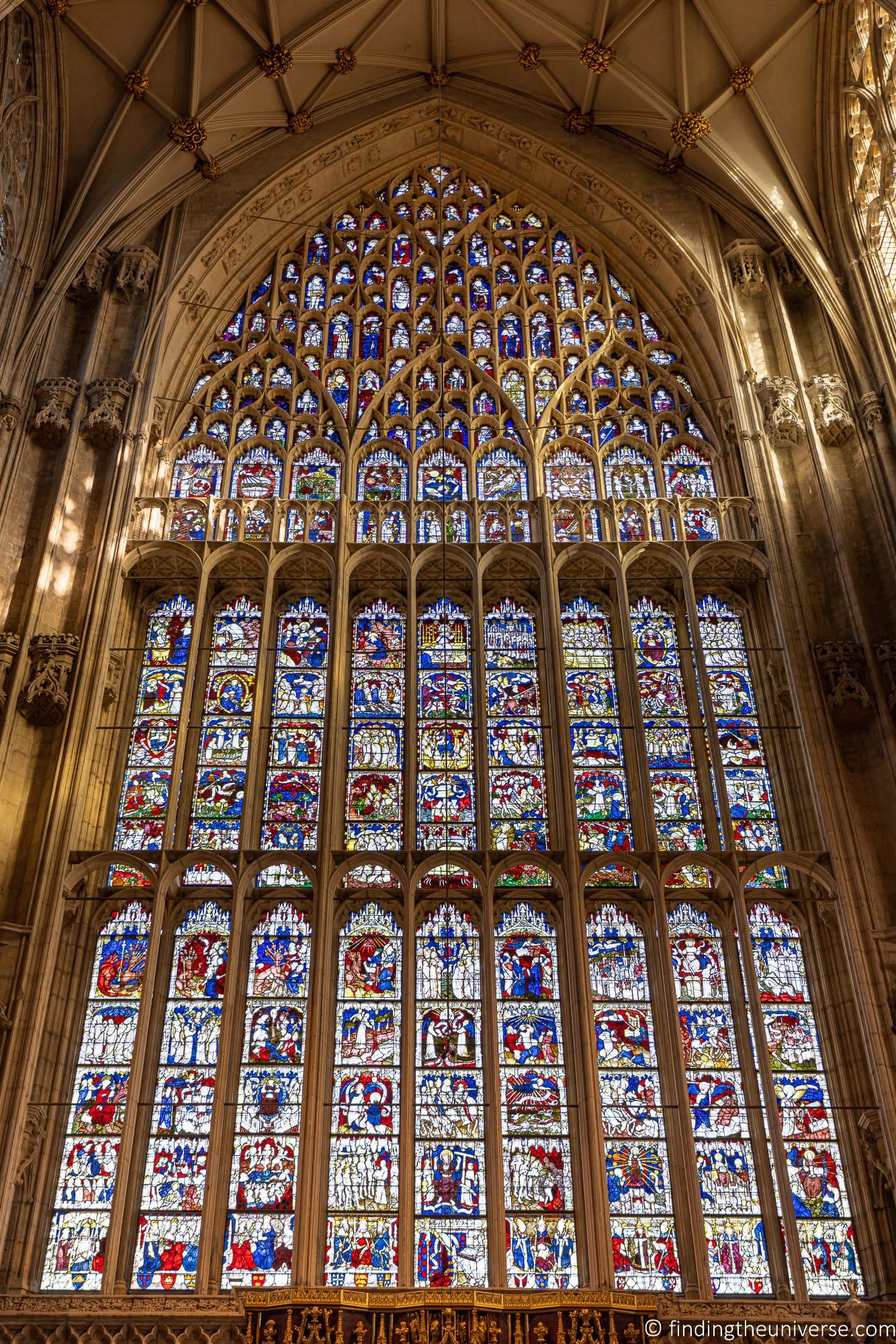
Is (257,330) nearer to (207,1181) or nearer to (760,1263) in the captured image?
(207,1181)

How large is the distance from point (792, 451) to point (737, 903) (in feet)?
21.2

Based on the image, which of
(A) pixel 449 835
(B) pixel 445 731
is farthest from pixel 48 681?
(A) pixel 449 835

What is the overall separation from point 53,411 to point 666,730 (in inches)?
345

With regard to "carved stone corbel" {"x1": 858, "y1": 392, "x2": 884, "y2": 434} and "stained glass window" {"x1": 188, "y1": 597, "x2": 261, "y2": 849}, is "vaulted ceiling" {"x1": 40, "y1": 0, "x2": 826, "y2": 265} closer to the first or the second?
"carved stone corbel" {"x1": 858, "y1": 392, "x2": 884, "y2": 434}

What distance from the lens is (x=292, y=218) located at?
836 inches

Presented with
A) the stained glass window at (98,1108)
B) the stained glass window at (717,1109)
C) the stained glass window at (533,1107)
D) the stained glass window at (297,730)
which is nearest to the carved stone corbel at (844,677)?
the stained glass window at (717,1109)

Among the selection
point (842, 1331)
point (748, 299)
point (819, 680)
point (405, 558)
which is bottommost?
point (842, 1331)

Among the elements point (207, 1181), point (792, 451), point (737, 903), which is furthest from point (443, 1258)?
point (792, 451)

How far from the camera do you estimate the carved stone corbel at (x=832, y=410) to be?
17406mm

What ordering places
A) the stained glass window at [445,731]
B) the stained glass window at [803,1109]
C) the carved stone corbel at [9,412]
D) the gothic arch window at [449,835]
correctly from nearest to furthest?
1. the stained glass window at [803,1109]
2. the gothic arch window at [449,835]
3. the stained glass window at [445,731]
4. the carved stone corbel at [9,412]

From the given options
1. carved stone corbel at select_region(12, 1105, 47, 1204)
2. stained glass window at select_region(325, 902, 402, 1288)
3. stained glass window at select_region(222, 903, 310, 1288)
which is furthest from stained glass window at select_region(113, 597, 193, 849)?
carved stone corbel at select_region(12, 1105, 47, 1204)

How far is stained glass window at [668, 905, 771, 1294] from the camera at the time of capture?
1275 cm

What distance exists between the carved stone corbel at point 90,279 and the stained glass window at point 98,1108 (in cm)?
903

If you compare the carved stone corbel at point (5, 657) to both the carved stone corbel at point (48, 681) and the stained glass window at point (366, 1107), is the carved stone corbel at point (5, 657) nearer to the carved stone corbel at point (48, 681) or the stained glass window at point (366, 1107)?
the carved stone corbel at point (48, 681)
